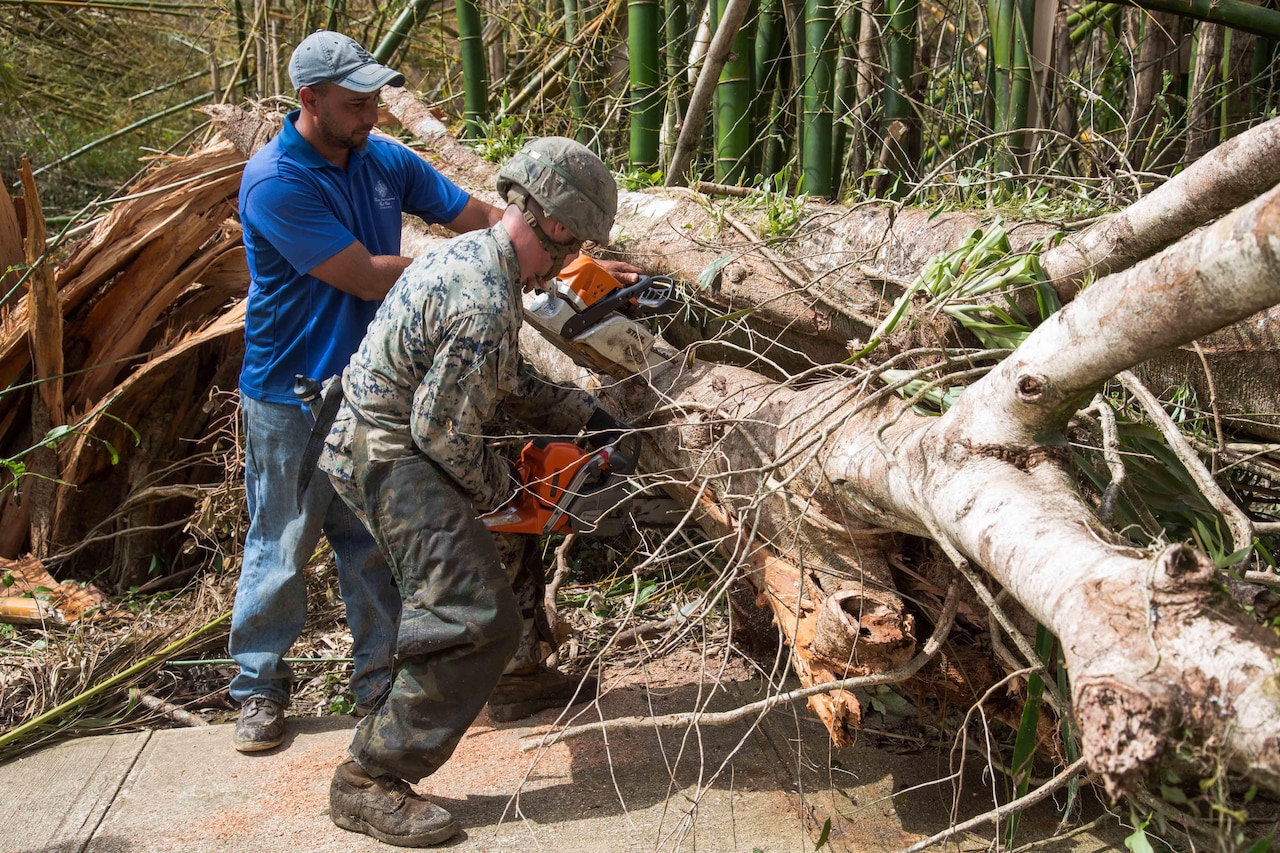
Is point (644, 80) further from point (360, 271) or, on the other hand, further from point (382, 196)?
point (360, 271)

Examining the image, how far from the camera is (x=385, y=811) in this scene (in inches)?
105

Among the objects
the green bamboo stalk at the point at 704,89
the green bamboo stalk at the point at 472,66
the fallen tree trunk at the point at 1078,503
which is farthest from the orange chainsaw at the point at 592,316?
the green bamboo stalk at the point at 472,66

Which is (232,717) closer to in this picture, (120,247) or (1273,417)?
(120,247)

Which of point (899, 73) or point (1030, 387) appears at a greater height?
point (899, 73)

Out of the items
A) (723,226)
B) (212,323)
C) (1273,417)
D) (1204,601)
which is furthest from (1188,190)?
(212,323)

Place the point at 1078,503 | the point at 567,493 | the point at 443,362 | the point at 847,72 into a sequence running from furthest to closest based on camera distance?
the point at 847,72, the point at 567,493, the point at 443,362, the point at 1078,503

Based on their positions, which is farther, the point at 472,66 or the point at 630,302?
the point at 472,66

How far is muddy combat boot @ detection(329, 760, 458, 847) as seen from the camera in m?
2.64

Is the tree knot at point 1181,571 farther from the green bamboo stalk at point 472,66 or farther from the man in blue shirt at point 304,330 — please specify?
the green bamboo stalk at point 472,66

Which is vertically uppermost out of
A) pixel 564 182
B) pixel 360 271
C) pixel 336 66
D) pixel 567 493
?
pixel 336 66

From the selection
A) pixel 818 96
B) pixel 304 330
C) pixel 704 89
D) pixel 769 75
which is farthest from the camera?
pixel 769 75

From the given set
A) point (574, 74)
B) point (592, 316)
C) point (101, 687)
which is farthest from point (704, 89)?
point (101, 687)

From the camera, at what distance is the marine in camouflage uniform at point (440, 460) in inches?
99.6

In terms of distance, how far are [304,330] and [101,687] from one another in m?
1.39
